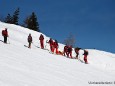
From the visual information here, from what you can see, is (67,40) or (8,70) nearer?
(8,70)

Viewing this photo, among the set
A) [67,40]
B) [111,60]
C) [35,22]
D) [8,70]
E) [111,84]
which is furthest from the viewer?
[67,40]

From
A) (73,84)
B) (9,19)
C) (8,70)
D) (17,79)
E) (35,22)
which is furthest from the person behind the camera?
(9,19)

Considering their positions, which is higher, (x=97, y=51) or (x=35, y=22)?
(x=35, y=22)

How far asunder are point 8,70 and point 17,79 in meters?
1.39

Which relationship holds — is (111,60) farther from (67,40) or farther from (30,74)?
(67,40)

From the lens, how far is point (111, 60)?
36.6 metres

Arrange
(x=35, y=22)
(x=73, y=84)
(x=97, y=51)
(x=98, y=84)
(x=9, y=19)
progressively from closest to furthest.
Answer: (x=73, y=84) → (x=98, y=84) → (x=97, y=51) → (x=35, y=22) → (x=9, y=19)

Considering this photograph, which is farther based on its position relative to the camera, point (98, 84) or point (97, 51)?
point (97, 51)

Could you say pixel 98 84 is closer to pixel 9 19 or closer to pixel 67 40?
pixel 9 19

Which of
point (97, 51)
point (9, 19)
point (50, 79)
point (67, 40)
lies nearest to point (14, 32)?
point (97, 51)

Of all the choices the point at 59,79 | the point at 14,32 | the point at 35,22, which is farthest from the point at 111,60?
the point at 35,22

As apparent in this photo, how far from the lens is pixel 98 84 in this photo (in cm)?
1716

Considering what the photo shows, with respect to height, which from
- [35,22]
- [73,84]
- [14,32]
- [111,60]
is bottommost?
[73,84]

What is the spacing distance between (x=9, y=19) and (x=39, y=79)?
2996 inches
